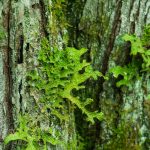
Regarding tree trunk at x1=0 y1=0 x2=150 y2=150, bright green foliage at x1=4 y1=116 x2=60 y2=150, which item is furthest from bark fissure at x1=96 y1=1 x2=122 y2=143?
bright green foliage at x1=4 y1=116 x2=60 y2=150

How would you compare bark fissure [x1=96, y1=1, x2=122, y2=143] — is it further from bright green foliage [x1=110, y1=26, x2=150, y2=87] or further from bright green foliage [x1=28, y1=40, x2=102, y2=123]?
bright green foliage [x1=28, y1=40, x2=102, y2=123]

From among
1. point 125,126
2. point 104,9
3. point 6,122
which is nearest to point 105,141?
point 125,126

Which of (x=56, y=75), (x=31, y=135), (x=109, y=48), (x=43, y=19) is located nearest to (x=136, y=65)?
(x=109, y=48)

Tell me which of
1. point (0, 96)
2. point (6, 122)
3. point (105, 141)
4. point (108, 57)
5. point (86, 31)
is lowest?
point (105, 141)

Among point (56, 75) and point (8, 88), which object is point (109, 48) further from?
point (8, 88)

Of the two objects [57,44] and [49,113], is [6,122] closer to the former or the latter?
[49,113]

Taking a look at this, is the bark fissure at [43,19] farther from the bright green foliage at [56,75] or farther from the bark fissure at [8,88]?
the bark fissure at [8,88]
